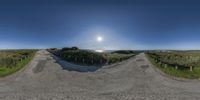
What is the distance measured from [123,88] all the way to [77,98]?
6073mm

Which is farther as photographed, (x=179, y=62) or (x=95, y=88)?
(x=179, y=62)

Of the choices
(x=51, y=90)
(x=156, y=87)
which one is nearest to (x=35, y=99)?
(x=51, y=90)

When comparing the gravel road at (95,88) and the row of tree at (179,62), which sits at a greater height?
the row of tree at (179,62)

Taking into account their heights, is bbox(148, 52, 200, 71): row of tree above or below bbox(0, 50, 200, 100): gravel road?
above

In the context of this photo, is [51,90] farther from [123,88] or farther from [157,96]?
[157,96]

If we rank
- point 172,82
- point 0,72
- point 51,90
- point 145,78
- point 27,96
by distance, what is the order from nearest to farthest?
point 27,96 < point 51,90 < point 172,82 < point 145,78 < point 0,72

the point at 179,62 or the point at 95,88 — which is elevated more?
the point at 179,62

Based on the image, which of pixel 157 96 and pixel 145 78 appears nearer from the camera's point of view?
pixel 157 96

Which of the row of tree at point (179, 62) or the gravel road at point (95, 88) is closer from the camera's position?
the gravel road at point (95, 88)

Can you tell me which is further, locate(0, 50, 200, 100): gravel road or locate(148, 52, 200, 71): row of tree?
locate(148, 52, 200, 71): row of tree

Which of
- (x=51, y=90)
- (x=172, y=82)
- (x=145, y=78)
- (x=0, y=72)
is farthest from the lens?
(x=0, y=72)


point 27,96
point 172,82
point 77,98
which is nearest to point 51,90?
point 27,96

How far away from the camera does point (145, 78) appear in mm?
29359

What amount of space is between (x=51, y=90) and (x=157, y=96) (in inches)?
416
